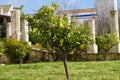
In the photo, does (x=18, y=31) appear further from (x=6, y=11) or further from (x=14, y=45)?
(x=6, y=11)

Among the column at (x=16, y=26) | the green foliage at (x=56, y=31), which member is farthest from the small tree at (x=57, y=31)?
the column at (x=16, y=26)

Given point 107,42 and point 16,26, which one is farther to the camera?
point 16,26

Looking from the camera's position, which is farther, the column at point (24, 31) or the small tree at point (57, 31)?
the column at point (24, 31)

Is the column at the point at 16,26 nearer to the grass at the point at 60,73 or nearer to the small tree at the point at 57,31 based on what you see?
the grass at the point at 60,73

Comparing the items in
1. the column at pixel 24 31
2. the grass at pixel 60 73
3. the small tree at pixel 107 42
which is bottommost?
the grass at pixel 60 73

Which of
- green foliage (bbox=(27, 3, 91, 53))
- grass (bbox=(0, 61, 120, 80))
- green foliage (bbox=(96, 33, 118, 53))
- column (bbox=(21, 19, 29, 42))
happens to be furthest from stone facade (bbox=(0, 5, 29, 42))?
green foliage (bbox=(27, 3, 91, 53))

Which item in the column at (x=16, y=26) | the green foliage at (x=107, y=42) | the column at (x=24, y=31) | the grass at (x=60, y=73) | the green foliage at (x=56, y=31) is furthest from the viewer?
the column at (x=16, y=26)

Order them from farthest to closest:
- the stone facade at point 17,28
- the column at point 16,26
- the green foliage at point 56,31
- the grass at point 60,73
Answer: the column at point 16,26, the stone facade at point 17,28, the grass at point 60,73, the green foliage at point 56,31

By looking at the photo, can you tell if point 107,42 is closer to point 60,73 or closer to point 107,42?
point 107,42

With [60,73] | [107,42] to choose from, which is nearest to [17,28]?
[107,42]

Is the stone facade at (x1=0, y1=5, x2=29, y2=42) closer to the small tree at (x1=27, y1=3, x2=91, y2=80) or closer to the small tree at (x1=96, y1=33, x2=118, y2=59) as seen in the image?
the small tree at (x1=96, y1=33, x2=118, y2=59)

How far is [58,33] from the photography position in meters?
14.4

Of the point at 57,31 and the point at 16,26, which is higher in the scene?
the point at 16,26

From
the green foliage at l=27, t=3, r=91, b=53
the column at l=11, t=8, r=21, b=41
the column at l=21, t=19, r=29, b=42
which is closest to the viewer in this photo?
the green foliage at l=27, t=3, r=91, b=53
